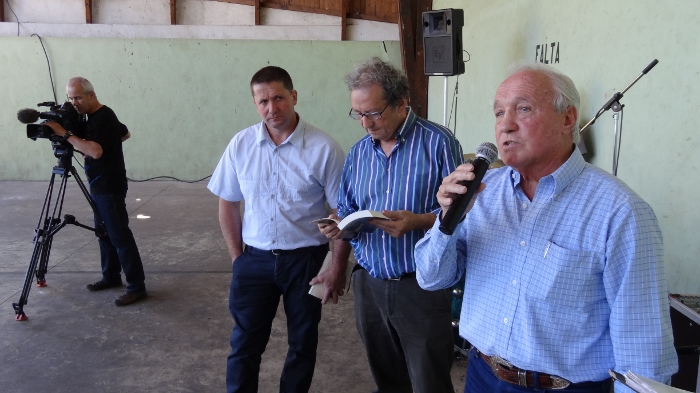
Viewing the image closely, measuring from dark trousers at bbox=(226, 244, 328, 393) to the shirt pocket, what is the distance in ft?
4.13

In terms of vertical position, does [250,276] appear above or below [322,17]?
below

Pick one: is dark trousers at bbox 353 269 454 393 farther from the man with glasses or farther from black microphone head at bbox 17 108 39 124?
black microphone head at bbox 17 108 39 124

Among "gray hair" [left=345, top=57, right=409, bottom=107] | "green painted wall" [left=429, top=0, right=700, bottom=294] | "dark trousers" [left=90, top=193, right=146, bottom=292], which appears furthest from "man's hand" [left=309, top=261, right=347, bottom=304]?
"dark trousers" [left=90, top=193, right=146, bottom=292]

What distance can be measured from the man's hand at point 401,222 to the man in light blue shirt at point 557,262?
398mm

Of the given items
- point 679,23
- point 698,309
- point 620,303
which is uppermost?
point 679,23

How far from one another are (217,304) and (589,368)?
3203mm

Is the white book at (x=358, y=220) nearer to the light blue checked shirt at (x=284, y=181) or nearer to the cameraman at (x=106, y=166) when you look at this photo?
the light blue checked shirt at (x=284, y=181)

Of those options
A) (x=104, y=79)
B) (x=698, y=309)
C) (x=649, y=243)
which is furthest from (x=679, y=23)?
(x=104, y=79)

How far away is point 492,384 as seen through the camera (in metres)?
1.41

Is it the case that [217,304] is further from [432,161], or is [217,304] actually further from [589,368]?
[589,368]

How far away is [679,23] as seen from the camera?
2.52 meters

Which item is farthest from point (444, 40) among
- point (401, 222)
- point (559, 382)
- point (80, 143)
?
point (559, 382)

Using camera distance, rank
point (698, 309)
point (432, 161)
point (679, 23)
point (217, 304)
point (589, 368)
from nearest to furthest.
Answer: point (589, 368)
point (698, 309)
point (432, 161)
point (679, 23)
point (217, 304)

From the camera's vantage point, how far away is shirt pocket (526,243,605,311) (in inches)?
47.9
